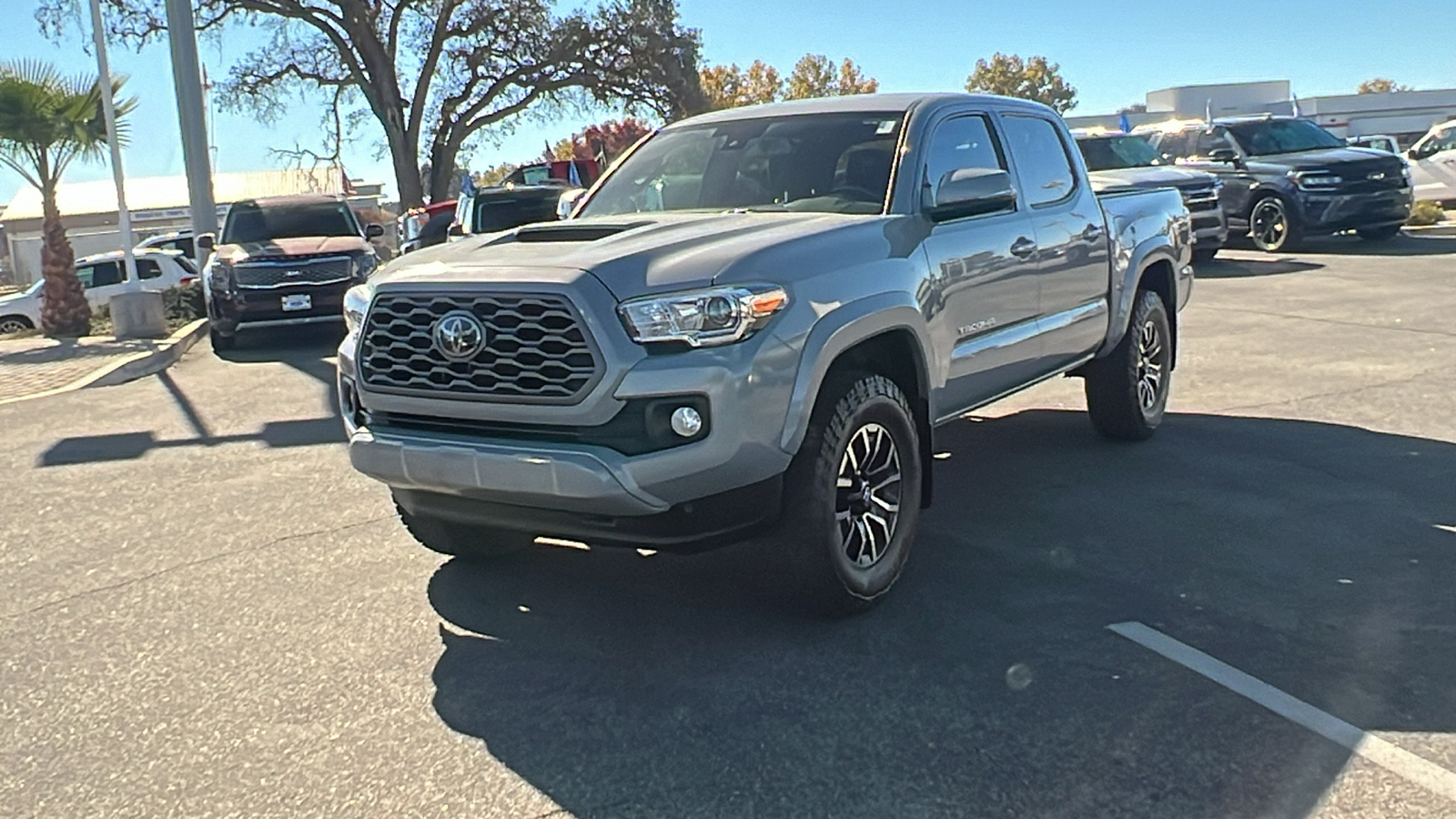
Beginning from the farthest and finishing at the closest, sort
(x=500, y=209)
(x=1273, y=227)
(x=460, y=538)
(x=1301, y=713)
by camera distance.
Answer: (x=1273, y=227) < (x=500, y=209) < (x=460, y=538) < (x=1301, y=713)

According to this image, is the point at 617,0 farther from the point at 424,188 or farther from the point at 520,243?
the point at 520,243

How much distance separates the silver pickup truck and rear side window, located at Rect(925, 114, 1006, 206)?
17 mm

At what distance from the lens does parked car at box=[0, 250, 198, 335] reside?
65.2ft

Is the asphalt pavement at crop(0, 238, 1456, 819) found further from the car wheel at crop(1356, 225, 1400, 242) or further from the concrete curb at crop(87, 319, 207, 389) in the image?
the car wheel at crop(1356, 225, 1400, 242)

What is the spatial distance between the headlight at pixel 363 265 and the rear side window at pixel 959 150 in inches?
366

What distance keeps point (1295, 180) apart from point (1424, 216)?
5.01 metres

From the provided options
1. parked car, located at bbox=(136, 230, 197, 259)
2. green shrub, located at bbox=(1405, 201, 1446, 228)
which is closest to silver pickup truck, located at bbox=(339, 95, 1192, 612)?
green shrub, located at bbox=(1405, 201, 1446, 228)

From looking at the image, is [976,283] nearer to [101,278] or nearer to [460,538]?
[460,538]

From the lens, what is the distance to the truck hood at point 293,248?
13411mm

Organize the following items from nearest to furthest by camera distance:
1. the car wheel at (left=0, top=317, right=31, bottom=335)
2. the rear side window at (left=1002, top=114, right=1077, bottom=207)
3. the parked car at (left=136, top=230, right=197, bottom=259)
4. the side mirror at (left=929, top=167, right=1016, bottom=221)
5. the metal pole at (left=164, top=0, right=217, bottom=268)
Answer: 1. the side mirror at (left=929, top=167, right=1016, bottom=221)
2. the rear side window at (left=1002, top=114, right=1077, bottom=207)
3. the metal pole at (left=164, top=0, right=217, bottom=268)
4. the car wheel at (left=0, top=317, right=31, bottom=335)
5. the parked car at (left=136, top=230, right=197, bottom=259)

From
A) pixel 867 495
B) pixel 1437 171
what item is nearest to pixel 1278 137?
pixel 1437 171

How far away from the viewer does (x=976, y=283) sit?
523 cm

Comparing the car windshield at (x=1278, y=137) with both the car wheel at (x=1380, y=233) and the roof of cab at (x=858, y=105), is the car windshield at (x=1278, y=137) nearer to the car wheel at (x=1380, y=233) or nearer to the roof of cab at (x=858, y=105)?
the car wheel at (x=1380, y=233)

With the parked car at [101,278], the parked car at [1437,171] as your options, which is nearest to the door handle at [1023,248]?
the parked car at [101,278]
